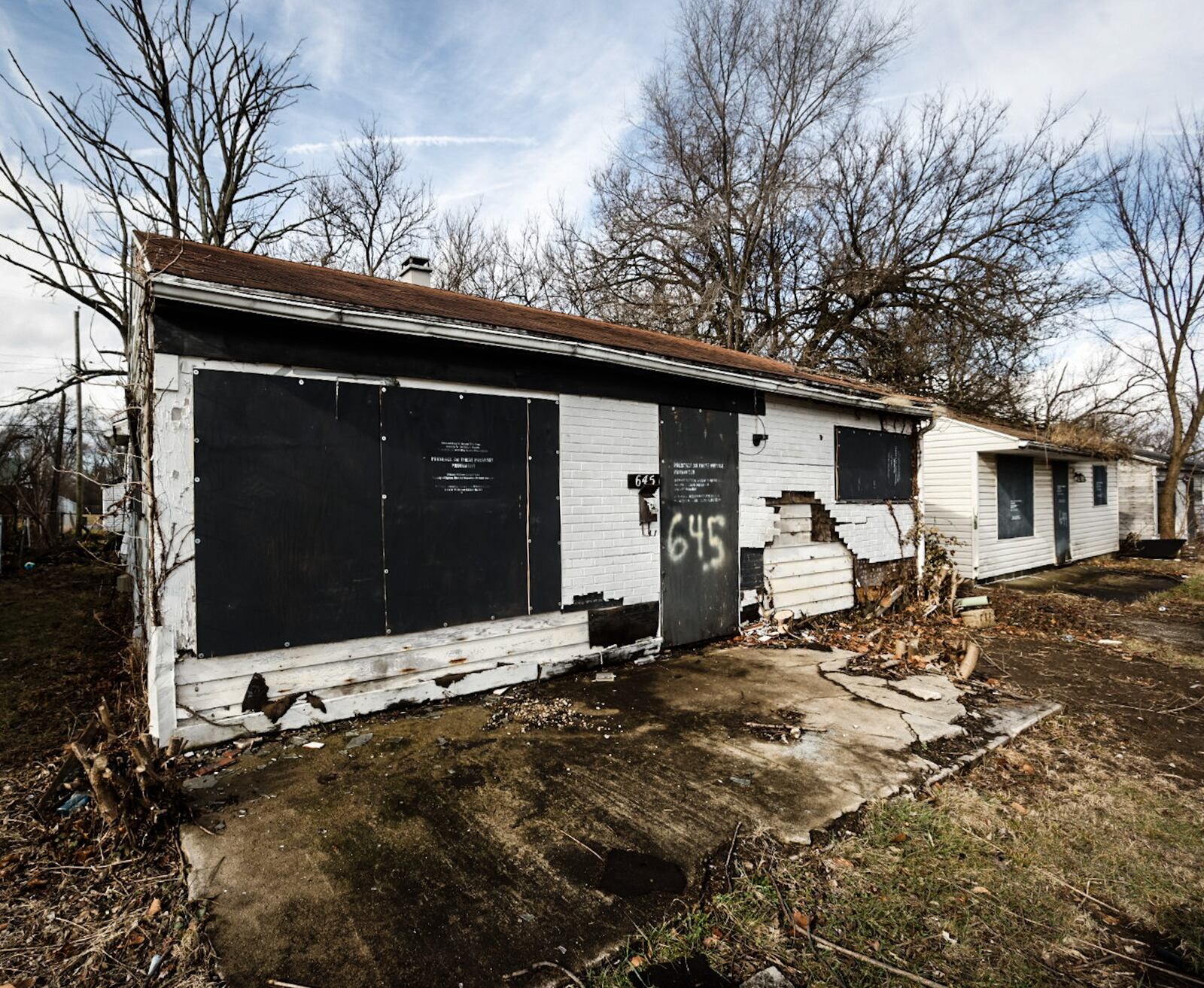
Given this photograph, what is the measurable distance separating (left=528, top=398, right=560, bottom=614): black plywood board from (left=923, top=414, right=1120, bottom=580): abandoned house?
28.8 ft

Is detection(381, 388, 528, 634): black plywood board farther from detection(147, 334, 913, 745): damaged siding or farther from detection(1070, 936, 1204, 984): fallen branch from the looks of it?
detection(1070, 936, 1204, 984): fallen branch

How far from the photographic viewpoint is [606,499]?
580 cm

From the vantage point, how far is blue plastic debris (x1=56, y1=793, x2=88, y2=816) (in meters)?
3.18

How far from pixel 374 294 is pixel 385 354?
1.26 metres

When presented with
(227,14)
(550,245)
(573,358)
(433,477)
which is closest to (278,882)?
(433,477)

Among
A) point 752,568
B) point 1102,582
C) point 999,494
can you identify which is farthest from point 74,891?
point 1102,582

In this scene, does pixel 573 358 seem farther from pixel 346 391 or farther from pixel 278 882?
pixel 278 882

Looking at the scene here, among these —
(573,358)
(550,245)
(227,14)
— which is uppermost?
(227,14)

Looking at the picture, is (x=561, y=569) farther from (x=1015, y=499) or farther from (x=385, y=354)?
(x=1015, y=499)

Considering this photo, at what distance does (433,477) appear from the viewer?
4762 mm

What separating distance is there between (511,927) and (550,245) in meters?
19.1

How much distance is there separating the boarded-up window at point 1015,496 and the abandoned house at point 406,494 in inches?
330

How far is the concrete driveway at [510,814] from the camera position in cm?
231

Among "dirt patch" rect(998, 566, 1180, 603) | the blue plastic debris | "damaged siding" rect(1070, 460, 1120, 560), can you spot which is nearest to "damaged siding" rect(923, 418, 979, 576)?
"dirt patch" rect(998, 566, 1180, 603)
